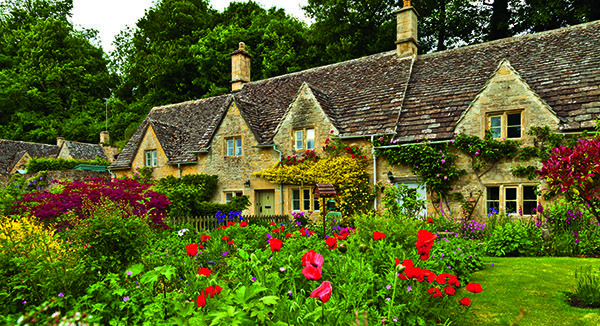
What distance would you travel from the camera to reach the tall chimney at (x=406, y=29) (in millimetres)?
18656

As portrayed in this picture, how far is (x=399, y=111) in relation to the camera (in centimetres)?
1562

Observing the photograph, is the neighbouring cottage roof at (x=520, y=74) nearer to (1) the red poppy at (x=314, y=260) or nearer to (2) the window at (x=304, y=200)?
(2) the window at (x=304, y=200)

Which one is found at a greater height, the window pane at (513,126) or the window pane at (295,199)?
the window pane at (513,126)

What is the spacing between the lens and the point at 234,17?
130ft

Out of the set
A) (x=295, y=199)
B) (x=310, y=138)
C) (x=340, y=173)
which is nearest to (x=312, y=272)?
(x=340, y=173)

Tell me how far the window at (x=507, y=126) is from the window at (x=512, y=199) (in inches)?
76.8

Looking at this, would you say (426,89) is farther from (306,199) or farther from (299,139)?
(306,199)

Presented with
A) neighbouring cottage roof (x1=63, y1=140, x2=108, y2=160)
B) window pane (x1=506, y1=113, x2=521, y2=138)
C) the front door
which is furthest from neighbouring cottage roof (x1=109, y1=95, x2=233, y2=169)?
neighbouring cottage roof (x1=63, y1=140, x2=108, y2=160)

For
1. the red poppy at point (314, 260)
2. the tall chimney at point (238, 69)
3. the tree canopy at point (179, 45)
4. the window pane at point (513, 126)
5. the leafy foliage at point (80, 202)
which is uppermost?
the tree canopy at point (179, 45)

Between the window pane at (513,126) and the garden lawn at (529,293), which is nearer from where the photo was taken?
the garden lawn at (529,293)

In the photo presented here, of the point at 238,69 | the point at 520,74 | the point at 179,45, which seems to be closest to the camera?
the point at 520,74

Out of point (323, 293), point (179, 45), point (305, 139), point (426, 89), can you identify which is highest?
point (179, 45)

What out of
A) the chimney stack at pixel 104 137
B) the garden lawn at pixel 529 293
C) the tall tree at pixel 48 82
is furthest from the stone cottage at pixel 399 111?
the tall tree at pixel 48 82

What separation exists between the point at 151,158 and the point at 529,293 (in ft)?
69.0
